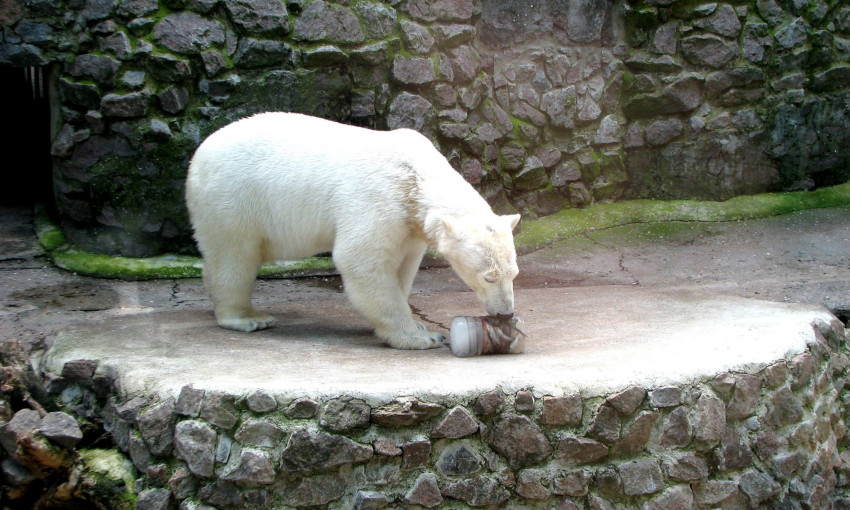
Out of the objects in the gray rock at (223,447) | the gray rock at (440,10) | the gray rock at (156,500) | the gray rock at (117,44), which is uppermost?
the gray rock at (440,10)

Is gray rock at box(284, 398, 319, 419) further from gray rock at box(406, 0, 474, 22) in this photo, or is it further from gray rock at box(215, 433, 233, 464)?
gray rock at box(406, 0, 474, 22)

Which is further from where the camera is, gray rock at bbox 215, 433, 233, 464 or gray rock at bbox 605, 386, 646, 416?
gray rock at bbox 605, 386, 646, 416

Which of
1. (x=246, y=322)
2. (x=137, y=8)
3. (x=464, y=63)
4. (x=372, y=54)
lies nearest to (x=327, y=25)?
(x=372, y=54)

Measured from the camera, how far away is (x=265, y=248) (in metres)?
4.83

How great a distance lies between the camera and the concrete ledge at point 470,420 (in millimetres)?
3410

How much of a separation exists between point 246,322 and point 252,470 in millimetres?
1484

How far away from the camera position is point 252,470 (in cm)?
338

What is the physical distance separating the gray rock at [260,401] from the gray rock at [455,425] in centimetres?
69

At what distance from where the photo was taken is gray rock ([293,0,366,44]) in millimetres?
6301

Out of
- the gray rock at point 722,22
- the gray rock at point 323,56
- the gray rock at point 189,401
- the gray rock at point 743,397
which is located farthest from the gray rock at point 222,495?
the gray rock at point 722,22

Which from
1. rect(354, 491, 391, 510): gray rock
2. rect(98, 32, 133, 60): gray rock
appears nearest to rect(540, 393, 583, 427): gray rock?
rect(354, 491, 391, 510): gray rock

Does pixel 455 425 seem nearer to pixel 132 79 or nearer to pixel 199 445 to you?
pixel 199 445

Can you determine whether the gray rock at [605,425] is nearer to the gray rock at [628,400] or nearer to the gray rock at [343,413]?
the gray rock at [628,400]

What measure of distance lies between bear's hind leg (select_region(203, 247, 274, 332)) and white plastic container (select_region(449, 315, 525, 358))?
4.45 feet
